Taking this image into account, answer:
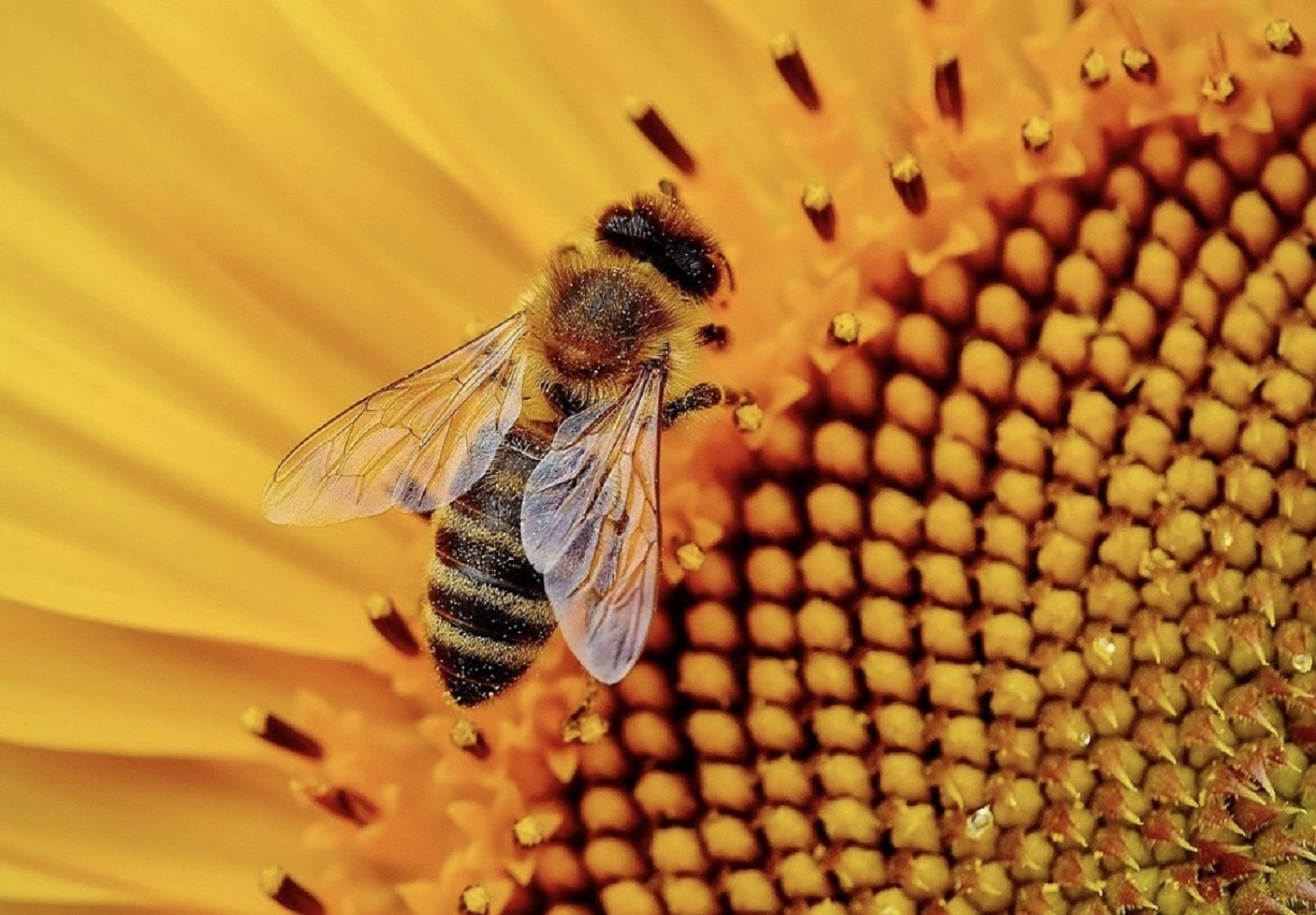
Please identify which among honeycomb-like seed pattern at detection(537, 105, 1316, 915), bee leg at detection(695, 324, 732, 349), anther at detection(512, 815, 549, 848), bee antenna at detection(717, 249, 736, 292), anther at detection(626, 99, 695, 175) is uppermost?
anther at detection(626, 99, 695, 175)

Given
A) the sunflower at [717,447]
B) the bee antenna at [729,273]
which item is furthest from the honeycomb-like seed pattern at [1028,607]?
the bee antenna at [729,273]

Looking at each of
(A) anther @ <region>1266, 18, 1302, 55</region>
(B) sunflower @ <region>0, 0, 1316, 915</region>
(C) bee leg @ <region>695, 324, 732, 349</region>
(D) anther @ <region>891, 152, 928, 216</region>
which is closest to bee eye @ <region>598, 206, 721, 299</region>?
(C) bee leg @ <region>695, 324, 732, 349</region>

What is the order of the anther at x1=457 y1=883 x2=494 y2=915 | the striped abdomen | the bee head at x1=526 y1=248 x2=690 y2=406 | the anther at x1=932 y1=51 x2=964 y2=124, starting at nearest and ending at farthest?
the striped abdomen < the bee head at x1=526 y1=248 x2=690 y2=406 < the anther at x1=457 y1=883 x2=494 y2=915 < the anther at x1=932 y1=51 x2=964 y2=124

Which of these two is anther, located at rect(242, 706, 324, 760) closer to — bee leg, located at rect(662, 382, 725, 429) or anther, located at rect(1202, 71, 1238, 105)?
bee leg, located at rect(662, 382, 725, 429)

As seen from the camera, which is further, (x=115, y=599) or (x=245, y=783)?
(x=245, y=783)

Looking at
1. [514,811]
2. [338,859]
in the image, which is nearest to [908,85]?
[514,811]

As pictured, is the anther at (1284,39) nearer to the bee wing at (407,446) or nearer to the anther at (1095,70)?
the anther at (1095,70)

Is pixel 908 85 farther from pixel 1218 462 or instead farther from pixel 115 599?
pixel 115 599
